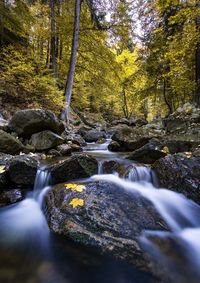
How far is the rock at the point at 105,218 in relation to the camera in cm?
265

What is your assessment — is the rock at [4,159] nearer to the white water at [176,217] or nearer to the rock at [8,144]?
the rock at [8,144]

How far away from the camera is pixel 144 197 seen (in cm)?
393

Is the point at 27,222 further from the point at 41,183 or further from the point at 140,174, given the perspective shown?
the point at 140,174

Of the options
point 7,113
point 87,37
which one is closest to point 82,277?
point 7,113

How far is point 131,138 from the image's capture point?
25.6 feet

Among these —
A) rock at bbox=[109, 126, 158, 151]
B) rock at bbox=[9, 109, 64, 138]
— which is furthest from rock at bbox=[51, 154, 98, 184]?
rock at bbox=[109, 126, 158, 151]

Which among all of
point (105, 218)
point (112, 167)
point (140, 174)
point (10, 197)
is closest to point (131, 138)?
point (112, 167)

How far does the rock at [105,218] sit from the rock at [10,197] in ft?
2.16

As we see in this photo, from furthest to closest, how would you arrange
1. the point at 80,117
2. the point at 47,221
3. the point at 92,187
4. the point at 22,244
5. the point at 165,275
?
the point at 80,117 → the point at 92,187 → the point at 47,221 → the point at 22,244 → the point at 165,275

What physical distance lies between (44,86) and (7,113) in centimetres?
197

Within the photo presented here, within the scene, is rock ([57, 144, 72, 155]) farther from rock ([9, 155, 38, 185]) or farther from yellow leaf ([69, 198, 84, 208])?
yellow leaf ([69, 198, 84, 208])

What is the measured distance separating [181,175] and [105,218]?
184cm

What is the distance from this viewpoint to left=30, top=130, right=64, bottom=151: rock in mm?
6555

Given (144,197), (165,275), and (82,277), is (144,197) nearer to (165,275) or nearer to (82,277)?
(165,275)
